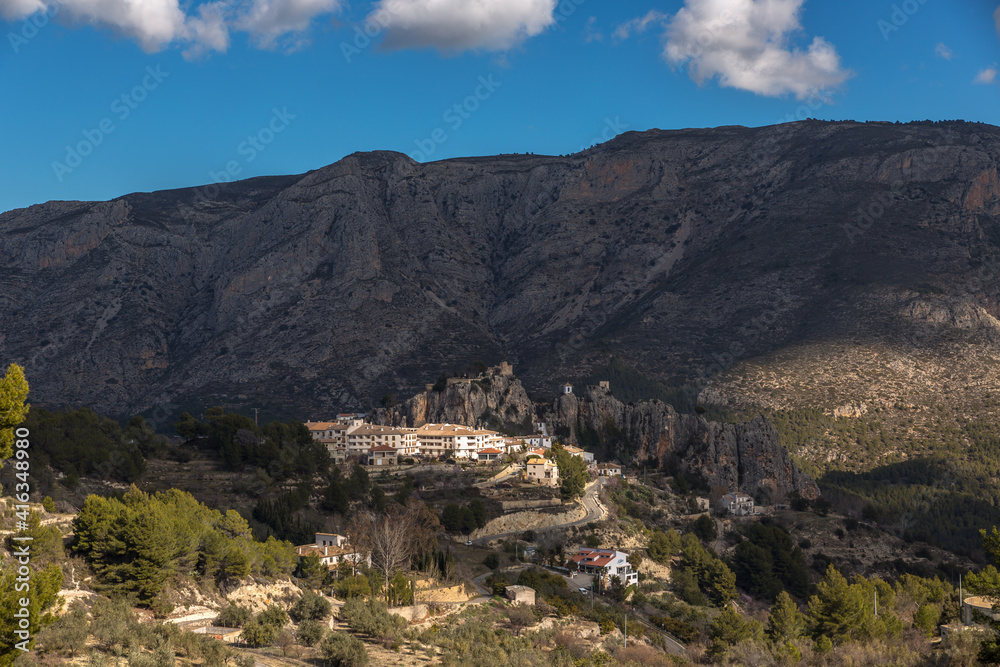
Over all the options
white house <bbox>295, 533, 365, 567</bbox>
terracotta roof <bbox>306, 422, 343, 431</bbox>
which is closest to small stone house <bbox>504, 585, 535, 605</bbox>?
white house <bbox>295, 533, 365, 567</bbox>

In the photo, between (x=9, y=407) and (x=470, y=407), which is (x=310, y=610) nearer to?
(x=9, y=407)

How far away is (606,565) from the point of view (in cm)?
5762

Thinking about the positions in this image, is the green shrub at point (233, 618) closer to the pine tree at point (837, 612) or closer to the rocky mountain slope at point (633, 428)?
the pine tree at point (837, 612)

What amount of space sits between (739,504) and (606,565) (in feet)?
102

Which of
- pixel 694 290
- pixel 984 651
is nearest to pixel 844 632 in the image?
pixel 984 651

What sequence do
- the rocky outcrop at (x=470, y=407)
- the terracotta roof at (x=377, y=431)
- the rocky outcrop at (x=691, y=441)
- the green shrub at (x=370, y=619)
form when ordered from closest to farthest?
the green shrub at (x=370, y=619), the terracotta roof at (x=377, y=431), the rocky outcrop at (x=691, y=441), the rocky outcrop at (x=470, y=407)

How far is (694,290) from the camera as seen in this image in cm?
14912

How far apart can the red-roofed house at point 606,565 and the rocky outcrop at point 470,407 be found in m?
39.8

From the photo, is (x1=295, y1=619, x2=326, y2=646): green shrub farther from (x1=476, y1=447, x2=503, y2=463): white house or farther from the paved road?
(x1=476, y1=447, x2=503, y2=463): white house

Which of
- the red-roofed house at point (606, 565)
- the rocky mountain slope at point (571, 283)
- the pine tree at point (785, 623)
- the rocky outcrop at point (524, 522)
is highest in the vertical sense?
the rocky mountain slope at point (571, 283)

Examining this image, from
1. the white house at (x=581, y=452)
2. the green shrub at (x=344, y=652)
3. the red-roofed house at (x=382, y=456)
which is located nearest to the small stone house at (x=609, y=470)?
the white house at (x=581, y=452)

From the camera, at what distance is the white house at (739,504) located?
Result: 277ft

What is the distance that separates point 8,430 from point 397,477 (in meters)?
55.5

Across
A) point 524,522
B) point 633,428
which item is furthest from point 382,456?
point 633,428
